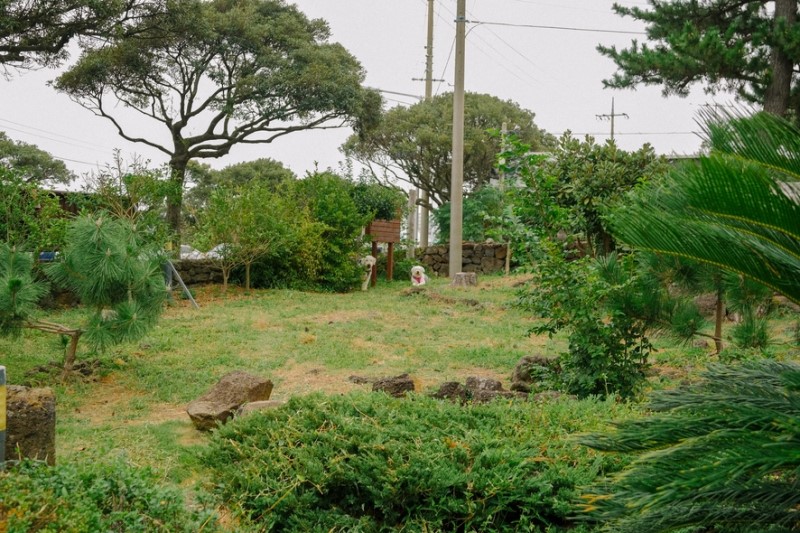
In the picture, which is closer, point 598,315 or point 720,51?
point 598,315

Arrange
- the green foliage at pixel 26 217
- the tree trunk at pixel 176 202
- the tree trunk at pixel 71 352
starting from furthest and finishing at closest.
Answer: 1. the tree trunk at pixel 176 202
2. the green foliage at pixel 26 217
3. the tree trunk at pixel 71 352

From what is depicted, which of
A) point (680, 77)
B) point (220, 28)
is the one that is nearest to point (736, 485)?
point (680, 77)

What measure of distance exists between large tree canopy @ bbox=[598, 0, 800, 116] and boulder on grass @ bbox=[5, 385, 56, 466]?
10.9 metres

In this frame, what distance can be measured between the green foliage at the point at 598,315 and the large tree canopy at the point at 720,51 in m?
7.65

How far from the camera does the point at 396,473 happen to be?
3.04 m

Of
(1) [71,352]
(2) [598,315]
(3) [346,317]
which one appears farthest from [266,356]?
(2) [598,315]

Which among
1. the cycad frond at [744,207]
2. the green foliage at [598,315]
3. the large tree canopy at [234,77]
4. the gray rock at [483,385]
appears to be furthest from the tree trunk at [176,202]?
the cycad frond at [744,207]

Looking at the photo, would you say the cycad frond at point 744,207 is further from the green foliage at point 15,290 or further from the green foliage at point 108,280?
the green foliage at point 15,290

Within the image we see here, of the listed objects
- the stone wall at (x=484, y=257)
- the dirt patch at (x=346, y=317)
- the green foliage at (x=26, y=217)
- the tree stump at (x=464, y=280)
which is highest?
the green foliage at (x=26, y=217)

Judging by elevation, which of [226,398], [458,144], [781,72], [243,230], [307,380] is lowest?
[307,380]

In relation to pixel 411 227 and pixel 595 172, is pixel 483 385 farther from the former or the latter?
pixel 411 227

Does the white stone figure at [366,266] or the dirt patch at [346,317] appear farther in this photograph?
the white stone figure at [366,266]

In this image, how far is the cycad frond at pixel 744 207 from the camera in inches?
70.8

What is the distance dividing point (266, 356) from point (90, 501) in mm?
5984
